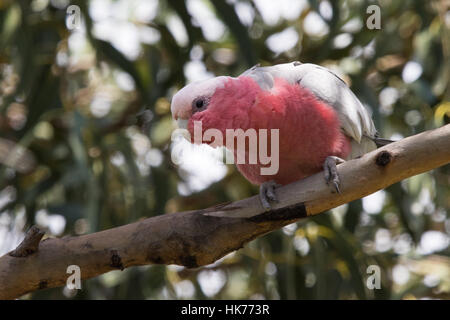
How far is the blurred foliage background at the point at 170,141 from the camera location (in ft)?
7.10

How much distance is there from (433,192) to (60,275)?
55.4 inches

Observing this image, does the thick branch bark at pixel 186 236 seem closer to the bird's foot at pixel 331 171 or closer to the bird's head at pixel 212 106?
the bird's foot at pixel 331 171

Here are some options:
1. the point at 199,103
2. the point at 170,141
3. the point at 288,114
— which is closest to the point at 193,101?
the point at 199,103

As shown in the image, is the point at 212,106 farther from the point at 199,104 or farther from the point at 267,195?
the point at 267,195

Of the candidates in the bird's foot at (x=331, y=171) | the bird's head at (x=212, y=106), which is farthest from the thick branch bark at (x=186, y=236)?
the bird's head at (x=212, y=106)

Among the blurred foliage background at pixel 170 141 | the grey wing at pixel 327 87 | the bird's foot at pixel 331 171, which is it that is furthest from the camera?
the blurred foliage background at pixel 170 141

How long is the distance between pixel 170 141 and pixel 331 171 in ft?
3.83

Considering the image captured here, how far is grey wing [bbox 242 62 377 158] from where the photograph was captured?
154 centimetres

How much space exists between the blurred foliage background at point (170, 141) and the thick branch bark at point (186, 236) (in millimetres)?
564

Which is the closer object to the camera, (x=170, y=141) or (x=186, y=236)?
(x=186, y=236)

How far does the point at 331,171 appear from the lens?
137 centimetres

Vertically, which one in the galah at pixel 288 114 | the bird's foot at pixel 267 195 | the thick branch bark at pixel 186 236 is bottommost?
the thick branch bark at pixel 186 236
